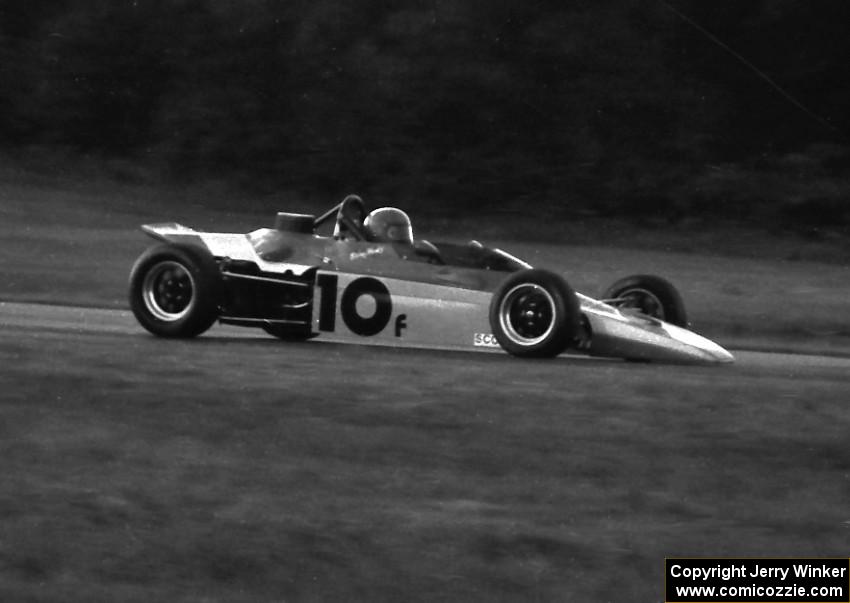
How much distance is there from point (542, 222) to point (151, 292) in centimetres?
1348

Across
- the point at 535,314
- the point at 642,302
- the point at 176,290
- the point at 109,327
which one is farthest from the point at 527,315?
the point at 109,327

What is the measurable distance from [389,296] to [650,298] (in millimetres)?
1655

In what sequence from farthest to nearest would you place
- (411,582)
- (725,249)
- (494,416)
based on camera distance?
(725,249) → (494,416) → (411,582)

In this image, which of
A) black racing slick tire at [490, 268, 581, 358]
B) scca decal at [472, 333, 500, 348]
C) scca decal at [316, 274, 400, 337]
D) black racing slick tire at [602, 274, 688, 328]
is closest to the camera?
black racing slick tire at [490, 268, 581, 358]

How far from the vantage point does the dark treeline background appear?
84.1 feet

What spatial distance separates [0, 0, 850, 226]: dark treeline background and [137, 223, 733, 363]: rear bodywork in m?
13.8

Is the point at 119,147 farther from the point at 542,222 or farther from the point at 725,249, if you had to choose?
the point at 725,249

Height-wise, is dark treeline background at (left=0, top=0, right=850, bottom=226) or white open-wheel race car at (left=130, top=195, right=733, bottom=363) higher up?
dark treeline background at (left=0, top=0, right=850, bottom=226)

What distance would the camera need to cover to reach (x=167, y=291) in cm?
1077

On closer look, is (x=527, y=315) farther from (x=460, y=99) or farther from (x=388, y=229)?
(x=460, y=99)

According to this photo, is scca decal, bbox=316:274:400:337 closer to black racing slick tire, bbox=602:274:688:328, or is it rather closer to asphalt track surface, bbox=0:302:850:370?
asphalt track surface, bbox=0:302:850:370

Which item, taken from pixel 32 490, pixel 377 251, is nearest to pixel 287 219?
pixel 377 251

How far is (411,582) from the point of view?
5.74 m
